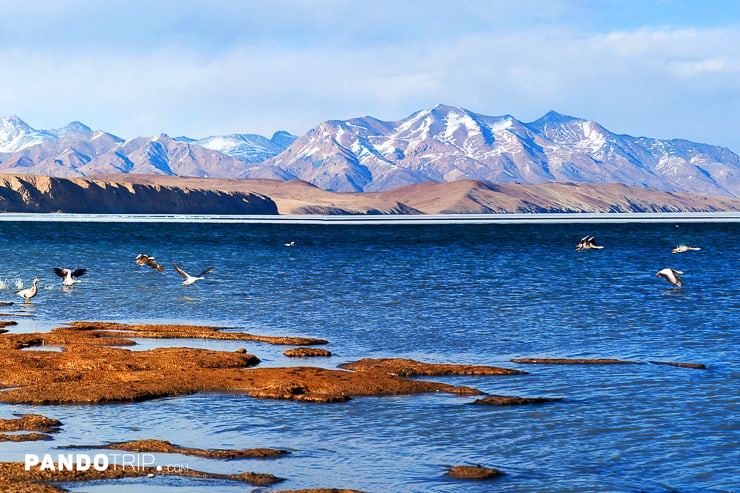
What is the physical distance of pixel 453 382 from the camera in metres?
22.2

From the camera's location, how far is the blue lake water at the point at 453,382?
15078mm

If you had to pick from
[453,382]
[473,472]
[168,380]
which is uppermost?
[168,380]

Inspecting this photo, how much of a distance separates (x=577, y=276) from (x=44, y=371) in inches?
1707

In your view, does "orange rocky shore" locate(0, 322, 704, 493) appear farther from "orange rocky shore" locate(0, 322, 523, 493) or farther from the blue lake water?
the blue lake water

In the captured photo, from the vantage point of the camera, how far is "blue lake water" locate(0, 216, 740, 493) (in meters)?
15.1

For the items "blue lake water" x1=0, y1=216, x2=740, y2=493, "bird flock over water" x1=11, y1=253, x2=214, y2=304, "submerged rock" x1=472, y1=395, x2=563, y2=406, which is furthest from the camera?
"bird flock over water" x1=11, y1=253, x2=214, y2=304

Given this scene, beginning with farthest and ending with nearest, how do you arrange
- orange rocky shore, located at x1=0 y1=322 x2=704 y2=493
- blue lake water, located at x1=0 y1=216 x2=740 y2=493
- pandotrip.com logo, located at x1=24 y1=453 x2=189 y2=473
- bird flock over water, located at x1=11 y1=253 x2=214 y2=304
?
bird flock over water, located at x1=11 y1=253 x2=214 y2=304 < orange rocky shore, located at x1=0 y1=322 x2=704 y2=493 < blue lake water, located at x1=0 y1=216 x2=740 y2=493 < pandotrip.com logo, located at x1=24 y1=453 x2=189 y2=473

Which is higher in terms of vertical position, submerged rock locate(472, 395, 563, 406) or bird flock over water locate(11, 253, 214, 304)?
bird flock over water locate(11, 253, 214, 304)

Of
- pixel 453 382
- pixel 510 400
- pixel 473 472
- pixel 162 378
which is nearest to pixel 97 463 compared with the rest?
pixel 473 472

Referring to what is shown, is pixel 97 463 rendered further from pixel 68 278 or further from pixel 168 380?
pixel 68 278

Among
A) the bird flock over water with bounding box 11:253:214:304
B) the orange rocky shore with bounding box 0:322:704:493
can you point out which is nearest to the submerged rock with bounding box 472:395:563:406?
the orange rocky shore with bounding box 0:322:704:493

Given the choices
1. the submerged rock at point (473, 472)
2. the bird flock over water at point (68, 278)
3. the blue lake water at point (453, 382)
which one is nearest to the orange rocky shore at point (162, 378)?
the blue lake water at point (453, 382)

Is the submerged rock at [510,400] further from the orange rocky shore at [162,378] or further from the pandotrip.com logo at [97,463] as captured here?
the pandotrip.com logo at [97,463]

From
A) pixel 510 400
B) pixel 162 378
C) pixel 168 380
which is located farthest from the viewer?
pixel 162 378
